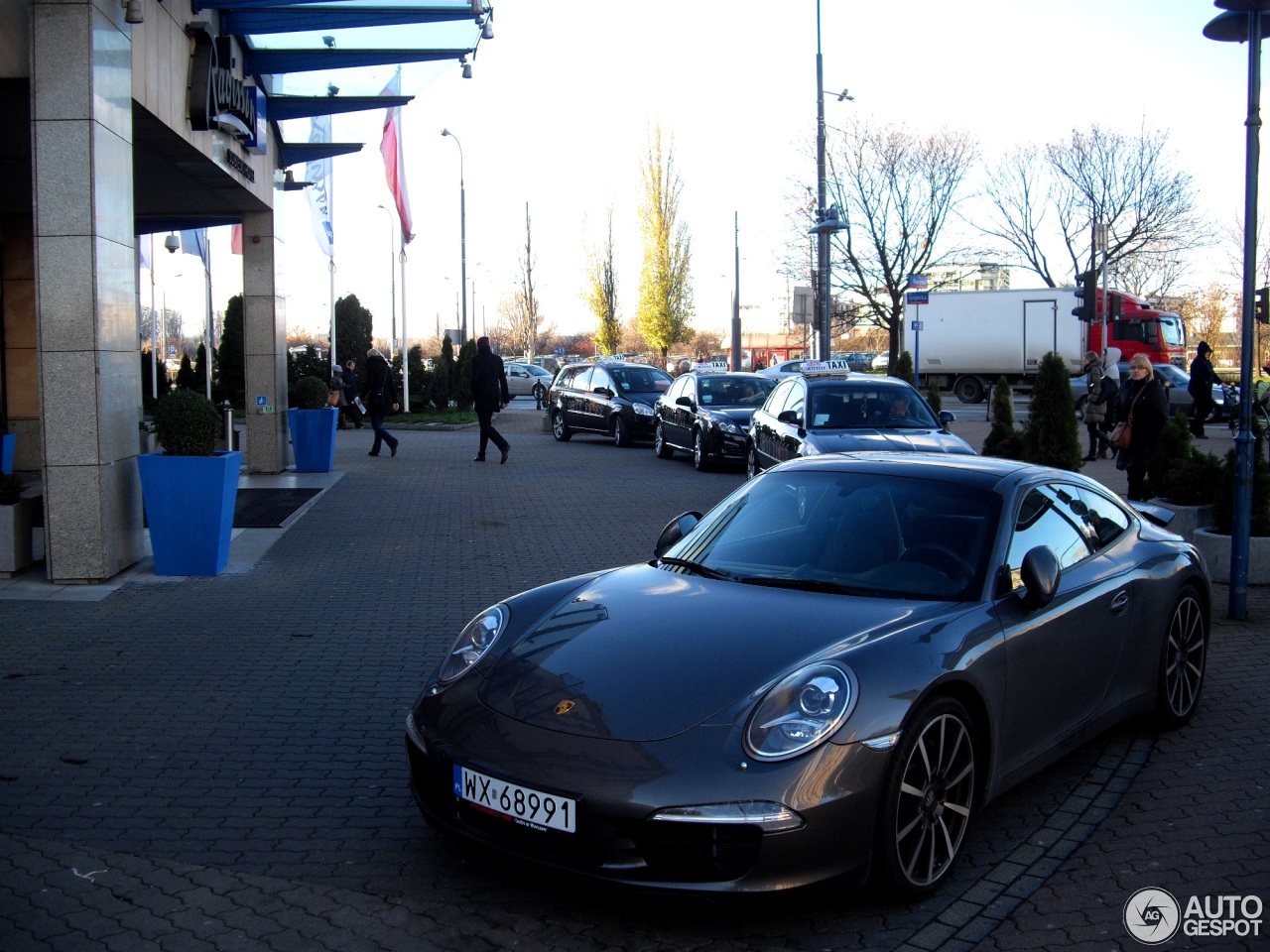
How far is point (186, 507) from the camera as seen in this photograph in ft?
31.1

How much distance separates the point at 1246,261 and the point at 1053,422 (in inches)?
195

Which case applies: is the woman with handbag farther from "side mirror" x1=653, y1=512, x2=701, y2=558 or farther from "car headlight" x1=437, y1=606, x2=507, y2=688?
"car headlight" x1=437, y1=606, x2=507, y2=688

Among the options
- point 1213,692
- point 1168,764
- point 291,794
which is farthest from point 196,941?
point 1213,692

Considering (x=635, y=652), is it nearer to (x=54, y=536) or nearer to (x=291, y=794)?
(x=291, y=794)

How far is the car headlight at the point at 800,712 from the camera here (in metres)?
3.62

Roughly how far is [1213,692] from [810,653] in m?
3.60

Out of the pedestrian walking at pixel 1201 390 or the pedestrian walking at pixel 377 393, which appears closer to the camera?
the pedestrian walking at pixel 377 393

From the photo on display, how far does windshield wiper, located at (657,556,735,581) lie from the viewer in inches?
194

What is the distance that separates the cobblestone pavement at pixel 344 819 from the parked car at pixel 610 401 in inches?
601

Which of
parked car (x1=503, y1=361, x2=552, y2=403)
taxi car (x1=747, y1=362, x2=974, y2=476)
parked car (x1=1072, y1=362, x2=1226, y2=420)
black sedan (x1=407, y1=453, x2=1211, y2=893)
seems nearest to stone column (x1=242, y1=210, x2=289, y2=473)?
taxi car (x1=747, y1=362, x2=974, y2=476)

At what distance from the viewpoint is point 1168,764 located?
17.4 feet

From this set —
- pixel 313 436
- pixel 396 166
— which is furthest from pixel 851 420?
pixel 396 166

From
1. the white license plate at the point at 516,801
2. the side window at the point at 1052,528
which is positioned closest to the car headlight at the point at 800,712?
the white license plate at the point at 516,801

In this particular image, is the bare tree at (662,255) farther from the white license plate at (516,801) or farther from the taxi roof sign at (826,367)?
the white license plate at (516,801)
